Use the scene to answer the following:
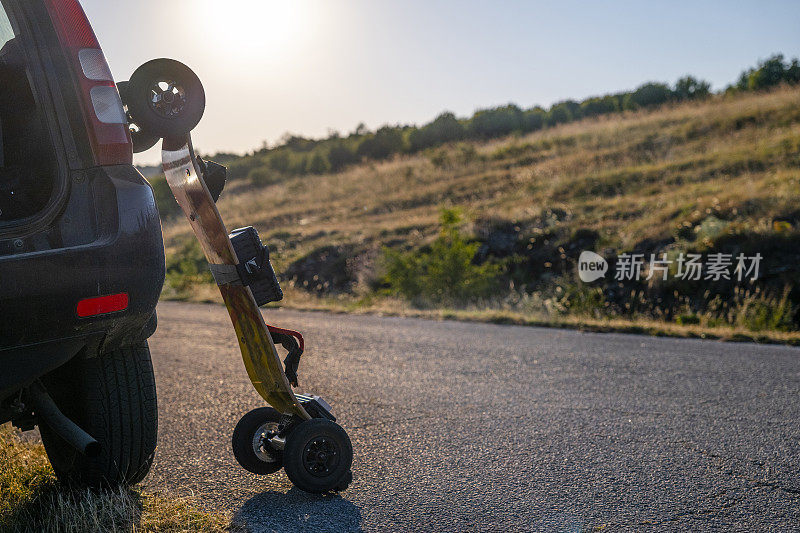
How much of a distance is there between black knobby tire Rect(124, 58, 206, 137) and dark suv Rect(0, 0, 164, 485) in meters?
0.20

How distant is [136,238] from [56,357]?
0.49 meters

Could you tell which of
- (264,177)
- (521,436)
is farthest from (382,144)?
(521,436)

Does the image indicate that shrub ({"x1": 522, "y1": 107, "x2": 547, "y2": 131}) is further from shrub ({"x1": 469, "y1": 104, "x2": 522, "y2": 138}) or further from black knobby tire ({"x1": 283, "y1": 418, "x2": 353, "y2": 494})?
black knobby tire ({"x1": 283, "y1": 418, "x2": 353, "y2": 494})

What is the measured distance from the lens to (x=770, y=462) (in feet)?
11.0

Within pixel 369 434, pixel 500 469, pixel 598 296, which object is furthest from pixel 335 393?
pixel 598 296

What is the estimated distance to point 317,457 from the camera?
303 cm

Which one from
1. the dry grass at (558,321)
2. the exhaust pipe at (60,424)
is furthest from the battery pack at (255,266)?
the dry grass at (558,321)

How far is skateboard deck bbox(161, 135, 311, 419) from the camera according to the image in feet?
9.38

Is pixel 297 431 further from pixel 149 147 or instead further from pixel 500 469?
pixel 149 147

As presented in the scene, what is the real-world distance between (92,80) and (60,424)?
131 cm

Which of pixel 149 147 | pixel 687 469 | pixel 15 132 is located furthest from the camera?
pixel 687 469

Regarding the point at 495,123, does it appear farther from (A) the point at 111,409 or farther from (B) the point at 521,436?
(A) the point at 111,409

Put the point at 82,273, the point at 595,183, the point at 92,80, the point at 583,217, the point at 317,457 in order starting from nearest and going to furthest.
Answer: the point at 82,273 → the point at 92,80 → the point at 317,457 → the point at 583,217 → the point at 595,183

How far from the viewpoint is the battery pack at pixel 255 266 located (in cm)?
288
